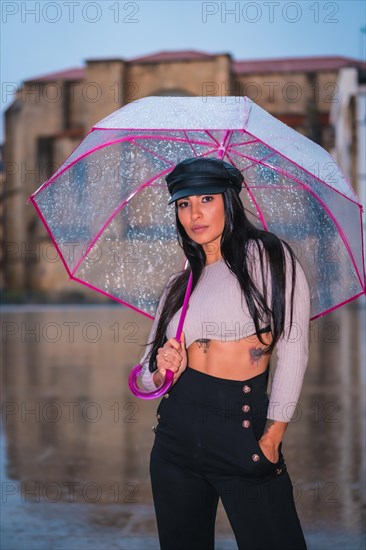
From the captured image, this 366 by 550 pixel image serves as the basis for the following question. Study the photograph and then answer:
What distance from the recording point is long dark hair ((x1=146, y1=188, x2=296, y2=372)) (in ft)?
8.08

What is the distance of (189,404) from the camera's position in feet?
8.23

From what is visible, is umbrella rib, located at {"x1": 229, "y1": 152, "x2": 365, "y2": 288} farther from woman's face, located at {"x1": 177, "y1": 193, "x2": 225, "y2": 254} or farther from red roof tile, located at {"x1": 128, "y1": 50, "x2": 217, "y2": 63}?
red roof tile, located at {"x1": 128, "y1": 50, "x2": 217, "y2": 63}

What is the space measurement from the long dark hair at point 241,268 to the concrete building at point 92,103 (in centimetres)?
4100

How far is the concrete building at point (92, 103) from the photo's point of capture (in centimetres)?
4659

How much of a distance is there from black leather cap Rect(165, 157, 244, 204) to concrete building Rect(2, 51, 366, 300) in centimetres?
4114

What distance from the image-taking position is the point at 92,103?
48.9 m

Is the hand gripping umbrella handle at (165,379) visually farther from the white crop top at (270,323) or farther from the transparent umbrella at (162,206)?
the transparent umbrella at (162,206)

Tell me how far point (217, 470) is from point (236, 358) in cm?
30

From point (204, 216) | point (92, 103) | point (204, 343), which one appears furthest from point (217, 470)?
point (92, 103)

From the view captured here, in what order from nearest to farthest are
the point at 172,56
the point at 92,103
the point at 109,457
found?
the point at 109,457 → the point at 92,103 → the point at 172,56

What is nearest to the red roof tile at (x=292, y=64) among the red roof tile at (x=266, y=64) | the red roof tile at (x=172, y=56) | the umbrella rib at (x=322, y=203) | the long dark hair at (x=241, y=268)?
the red roof tile at (x=266, y=64)

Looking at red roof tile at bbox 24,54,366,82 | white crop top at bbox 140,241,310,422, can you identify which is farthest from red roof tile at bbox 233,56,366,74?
white crop top at bbox 140,241,310,422

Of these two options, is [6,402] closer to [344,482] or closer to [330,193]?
[344,482]

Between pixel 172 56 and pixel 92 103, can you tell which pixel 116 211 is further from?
pixel 172 56
